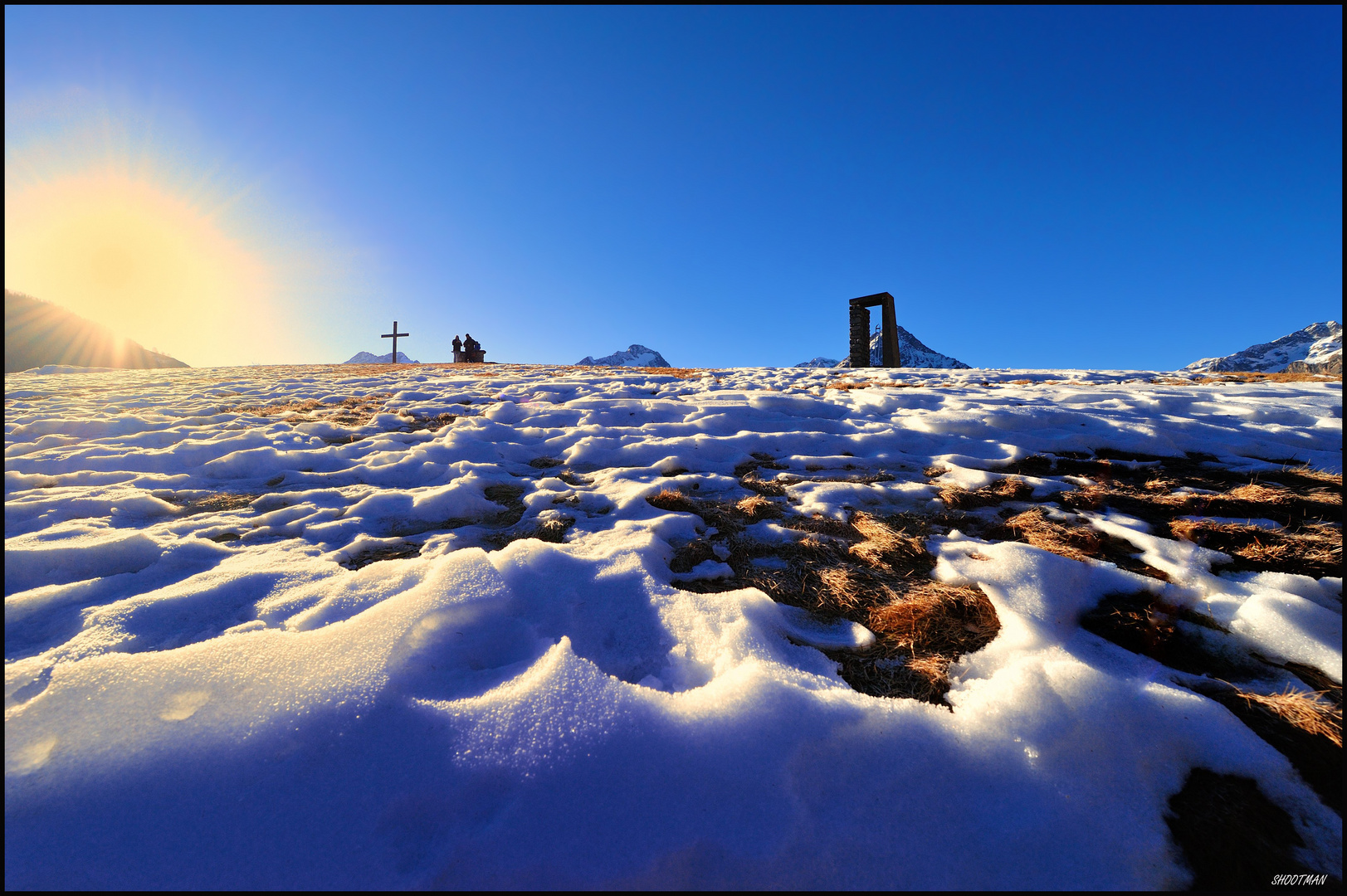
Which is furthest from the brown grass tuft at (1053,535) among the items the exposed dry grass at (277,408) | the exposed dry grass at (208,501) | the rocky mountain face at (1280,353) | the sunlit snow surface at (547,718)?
the rocky mountain face at (1280,353)

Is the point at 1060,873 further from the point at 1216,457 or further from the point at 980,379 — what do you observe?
the point at 980,379

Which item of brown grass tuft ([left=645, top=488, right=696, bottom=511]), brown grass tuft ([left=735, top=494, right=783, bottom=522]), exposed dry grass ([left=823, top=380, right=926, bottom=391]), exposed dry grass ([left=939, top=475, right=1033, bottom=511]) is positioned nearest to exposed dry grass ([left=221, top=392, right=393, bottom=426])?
brown grass tuft ([left=645, top=488, right=696, bottom=511])

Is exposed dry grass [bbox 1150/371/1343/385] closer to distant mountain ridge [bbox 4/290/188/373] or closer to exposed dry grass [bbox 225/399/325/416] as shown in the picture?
exposed dry grass [bbox 225/399/325/416]

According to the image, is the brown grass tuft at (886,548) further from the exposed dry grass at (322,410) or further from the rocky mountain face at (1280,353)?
the rocky mountain face at (1280,353)

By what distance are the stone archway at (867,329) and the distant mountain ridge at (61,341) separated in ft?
145

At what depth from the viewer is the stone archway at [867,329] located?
485 inches

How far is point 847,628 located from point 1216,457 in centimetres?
373

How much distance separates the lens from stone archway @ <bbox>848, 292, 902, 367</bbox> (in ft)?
40.4

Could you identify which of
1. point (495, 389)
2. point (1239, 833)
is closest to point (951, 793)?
point (1239, 833)

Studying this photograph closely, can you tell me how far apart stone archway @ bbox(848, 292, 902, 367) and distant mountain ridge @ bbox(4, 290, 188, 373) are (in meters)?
44.1

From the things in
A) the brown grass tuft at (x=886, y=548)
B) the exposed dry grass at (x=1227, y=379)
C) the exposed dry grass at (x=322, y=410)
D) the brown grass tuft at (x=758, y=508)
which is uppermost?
the exposed dry grass at (x=1227, y=379)

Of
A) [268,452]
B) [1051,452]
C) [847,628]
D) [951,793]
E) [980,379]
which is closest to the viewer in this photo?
[951,793]

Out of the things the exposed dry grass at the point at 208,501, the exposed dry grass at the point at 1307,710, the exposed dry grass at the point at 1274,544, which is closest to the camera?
the exposed dry grass at the point at 1307,710

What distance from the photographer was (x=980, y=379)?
7801 mm
